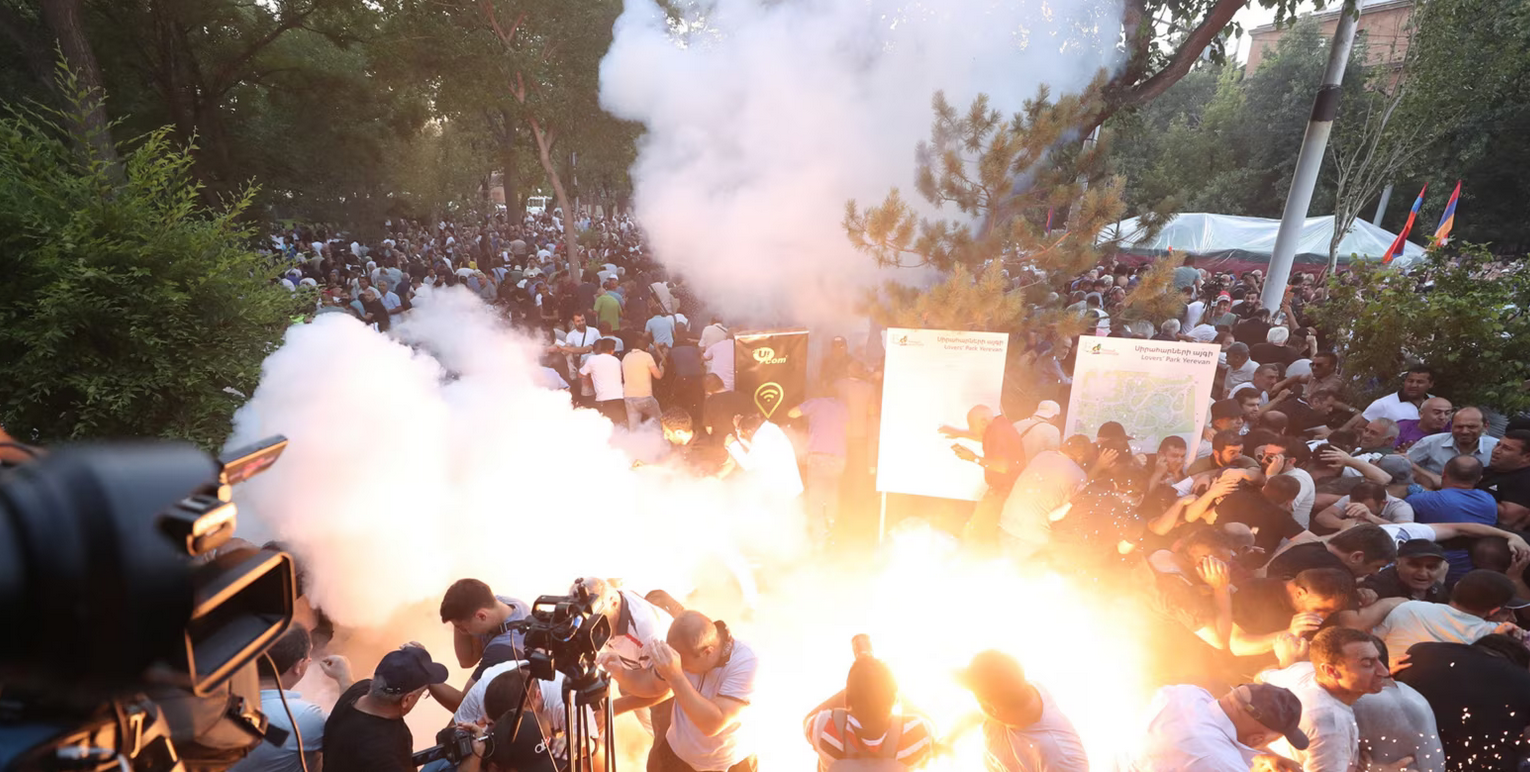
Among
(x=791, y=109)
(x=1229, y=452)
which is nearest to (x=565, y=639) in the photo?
(x=1229, y=452)

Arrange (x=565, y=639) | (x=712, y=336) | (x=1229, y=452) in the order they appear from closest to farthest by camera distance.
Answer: (x=565, y=639) → (x=1229, y=452) → (x=712, y=336)

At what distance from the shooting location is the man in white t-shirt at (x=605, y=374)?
320 inches

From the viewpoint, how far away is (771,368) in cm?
757

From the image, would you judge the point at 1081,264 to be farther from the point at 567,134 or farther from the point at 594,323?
the point at 567,134

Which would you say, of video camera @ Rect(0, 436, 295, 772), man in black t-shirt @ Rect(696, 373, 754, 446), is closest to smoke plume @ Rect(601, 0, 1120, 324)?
man in black t-shirt @ Rect(696, 373, 754, 446)

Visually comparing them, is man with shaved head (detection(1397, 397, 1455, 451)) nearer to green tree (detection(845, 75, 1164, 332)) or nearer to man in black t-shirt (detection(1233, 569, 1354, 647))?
green tree (detection(845, 75, 1164, 332))

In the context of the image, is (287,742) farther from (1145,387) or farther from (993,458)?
(1145,387)

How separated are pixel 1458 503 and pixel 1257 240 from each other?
20.3m

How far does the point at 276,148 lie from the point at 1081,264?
16946mm

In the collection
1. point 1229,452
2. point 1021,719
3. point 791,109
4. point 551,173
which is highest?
point 791,109

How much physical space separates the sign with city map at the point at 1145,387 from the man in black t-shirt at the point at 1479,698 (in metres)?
3.06

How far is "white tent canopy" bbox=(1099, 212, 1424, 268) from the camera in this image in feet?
65.6

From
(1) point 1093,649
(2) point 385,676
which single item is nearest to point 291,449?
(2) point 385,676

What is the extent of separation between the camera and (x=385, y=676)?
2.89 metres
